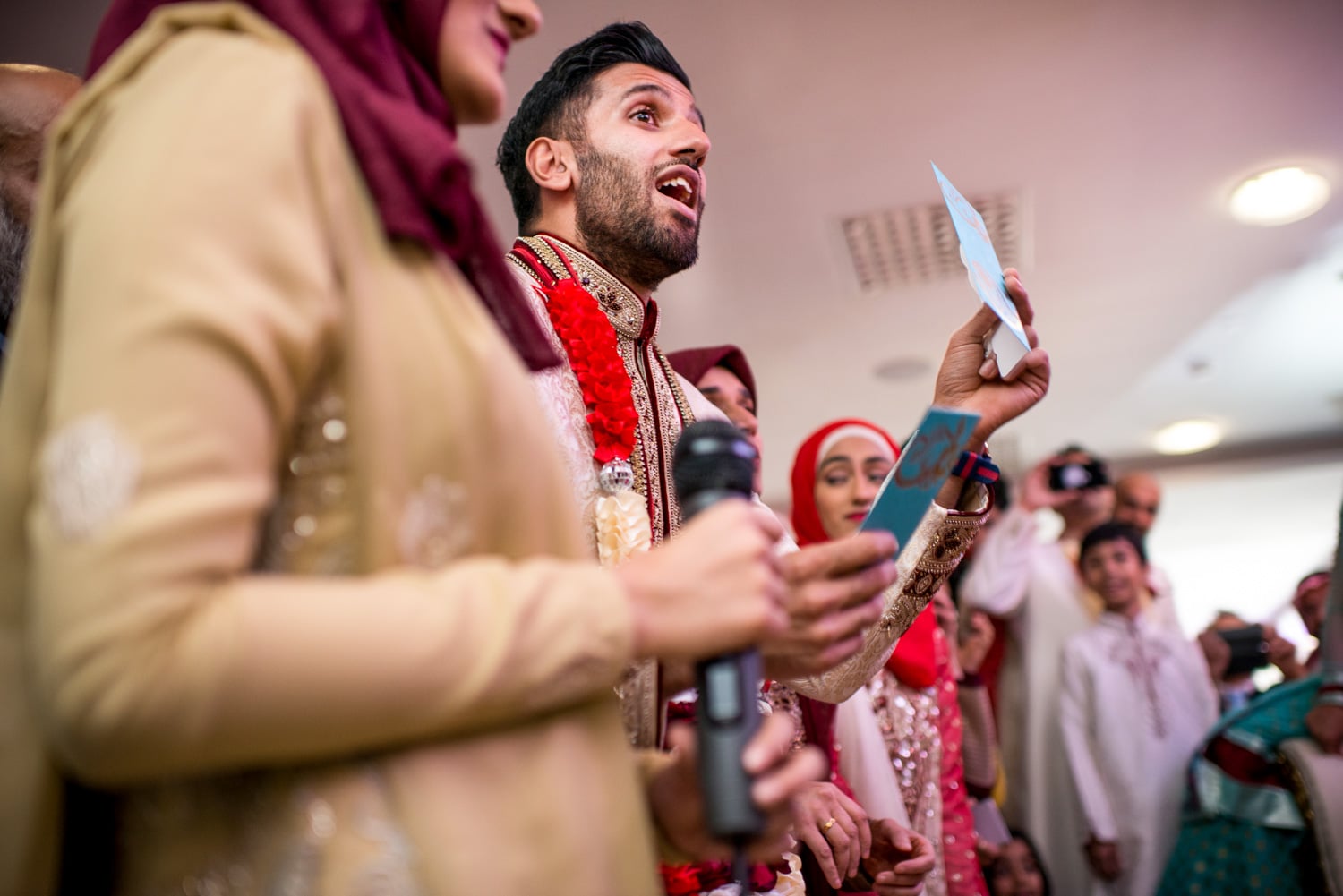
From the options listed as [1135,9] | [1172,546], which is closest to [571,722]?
[1135,9]

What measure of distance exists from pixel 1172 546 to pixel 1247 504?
1541mm

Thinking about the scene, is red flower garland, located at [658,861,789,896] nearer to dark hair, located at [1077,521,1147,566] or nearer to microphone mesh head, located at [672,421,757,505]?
microphone mesh head, located at [672,421,757,505]

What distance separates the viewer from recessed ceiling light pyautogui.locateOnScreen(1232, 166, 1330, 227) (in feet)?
11.5

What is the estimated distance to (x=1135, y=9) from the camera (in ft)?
8.65

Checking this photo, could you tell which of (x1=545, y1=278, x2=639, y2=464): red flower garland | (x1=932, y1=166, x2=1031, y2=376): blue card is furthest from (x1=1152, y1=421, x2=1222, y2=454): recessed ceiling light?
(x1=545, y1=278, x2=639, y2=464): red flower garland

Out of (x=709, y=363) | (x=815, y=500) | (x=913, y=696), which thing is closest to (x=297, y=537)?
(x=709, y=363)

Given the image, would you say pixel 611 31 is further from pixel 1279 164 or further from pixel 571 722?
pixel 1279 164

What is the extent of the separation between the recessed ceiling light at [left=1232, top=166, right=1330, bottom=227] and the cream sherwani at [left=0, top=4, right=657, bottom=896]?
12.2 feet

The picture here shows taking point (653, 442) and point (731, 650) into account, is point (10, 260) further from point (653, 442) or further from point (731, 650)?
point (731, 650)

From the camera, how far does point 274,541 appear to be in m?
0.59

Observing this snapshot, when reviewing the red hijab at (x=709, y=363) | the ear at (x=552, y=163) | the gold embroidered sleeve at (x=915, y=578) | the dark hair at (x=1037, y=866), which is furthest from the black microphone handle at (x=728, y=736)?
the dark hair at (x=1037, y=866)

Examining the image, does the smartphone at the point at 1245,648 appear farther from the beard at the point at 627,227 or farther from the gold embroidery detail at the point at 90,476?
the gold embroidery detail at the point at 90,476

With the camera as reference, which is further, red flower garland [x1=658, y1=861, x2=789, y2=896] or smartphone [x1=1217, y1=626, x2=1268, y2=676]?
smartphone [x1=1217, y1=626, x2=1268, y2=676]

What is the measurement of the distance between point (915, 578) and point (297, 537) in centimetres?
97
